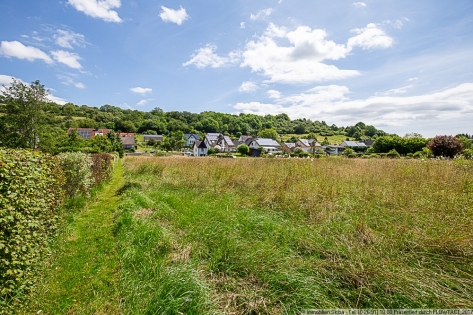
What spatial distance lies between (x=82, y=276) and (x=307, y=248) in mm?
3652

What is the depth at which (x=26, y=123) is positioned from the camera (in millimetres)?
14742

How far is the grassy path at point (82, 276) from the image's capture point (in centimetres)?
267

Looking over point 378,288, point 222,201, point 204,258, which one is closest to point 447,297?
point 378,288

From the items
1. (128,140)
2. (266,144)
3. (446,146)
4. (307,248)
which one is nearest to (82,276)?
(307,248)

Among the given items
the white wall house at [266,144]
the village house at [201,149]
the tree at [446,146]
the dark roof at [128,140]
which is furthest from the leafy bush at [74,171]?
the dark roof at [128,140]

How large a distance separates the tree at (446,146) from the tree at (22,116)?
102ft

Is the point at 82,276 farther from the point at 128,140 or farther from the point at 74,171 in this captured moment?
the point at 128,140

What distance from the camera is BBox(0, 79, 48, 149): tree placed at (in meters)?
14.0

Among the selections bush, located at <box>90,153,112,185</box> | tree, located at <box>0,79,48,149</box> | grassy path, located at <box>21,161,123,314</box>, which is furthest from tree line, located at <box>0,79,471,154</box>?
grassy path, located at <box>21,161,123,314</box>

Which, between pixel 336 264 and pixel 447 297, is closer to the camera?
pixel 447 297

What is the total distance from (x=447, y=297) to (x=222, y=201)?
462 cm

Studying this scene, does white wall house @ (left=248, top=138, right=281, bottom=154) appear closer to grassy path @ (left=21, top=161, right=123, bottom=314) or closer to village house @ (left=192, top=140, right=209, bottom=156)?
village house @ (left=192, top=140, right=209, bottom=156)

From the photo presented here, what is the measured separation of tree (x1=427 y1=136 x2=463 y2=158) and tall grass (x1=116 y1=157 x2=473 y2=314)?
15640 millimetres

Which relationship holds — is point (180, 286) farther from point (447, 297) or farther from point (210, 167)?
point (210, 167)
